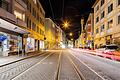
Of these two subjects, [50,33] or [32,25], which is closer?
[32,25]

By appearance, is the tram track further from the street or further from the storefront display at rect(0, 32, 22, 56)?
the storefront display at rect(0, 32, 22, 56)

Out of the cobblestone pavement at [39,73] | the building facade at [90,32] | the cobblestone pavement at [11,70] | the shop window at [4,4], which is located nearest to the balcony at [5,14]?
the shop window at [4,4]

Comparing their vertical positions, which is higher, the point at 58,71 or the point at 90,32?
the point at 90,32

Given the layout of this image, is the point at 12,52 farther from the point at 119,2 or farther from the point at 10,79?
the point at 10,79

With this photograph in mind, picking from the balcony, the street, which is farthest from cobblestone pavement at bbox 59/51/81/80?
the balcony

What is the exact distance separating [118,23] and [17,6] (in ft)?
53.6

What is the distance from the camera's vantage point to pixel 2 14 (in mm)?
24656

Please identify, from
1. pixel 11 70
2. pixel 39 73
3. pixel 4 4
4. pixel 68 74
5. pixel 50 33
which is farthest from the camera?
pixel 50 33

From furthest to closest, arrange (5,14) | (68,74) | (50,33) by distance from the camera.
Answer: (50,33) < (5,14) < (68,74)

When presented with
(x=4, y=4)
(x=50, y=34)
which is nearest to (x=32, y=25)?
(x=4, y=4)

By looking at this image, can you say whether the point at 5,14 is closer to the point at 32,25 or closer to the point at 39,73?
the point at 39,73

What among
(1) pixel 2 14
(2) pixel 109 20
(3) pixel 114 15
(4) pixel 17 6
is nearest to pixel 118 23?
(3) pixel 114 15

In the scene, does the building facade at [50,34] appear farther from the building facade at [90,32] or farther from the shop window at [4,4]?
the shop window at [4,4]

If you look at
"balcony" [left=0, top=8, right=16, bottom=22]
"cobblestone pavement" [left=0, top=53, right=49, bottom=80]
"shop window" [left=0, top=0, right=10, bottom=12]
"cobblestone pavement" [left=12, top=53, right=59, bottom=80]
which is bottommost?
"cobblestone pavement" [left=12, top=53, right=59, bottom=80]
